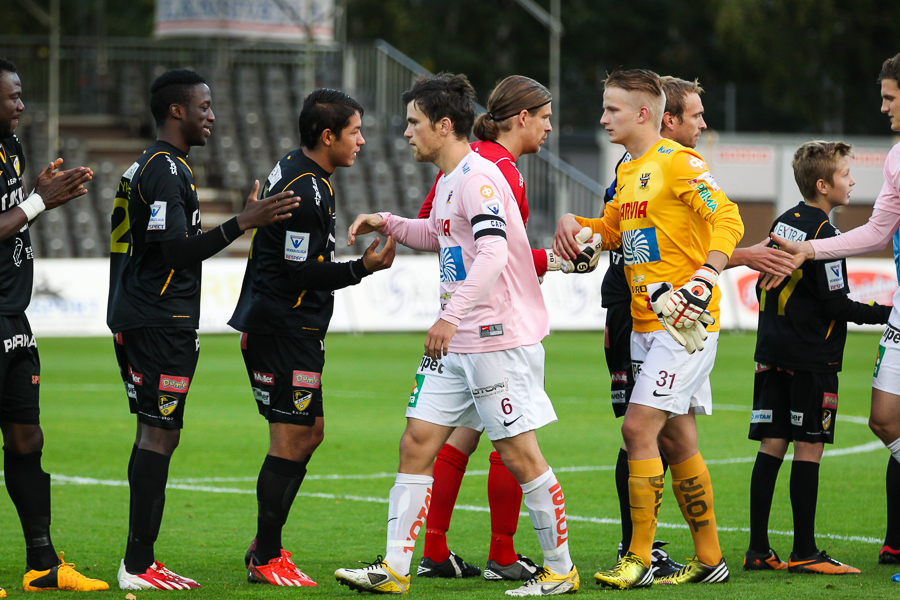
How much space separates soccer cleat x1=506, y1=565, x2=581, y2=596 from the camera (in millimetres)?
5070

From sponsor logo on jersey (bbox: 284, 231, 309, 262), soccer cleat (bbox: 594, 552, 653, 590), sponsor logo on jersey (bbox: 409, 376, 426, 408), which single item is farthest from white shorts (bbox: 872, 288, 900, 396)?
sponsor logo on jersey (bbox: 284, 231, 309, 262)

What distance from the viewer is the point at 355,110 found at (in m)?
5.73

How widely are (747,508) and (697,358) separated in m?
2.43

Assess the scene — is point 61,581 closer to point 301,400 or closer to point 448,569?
point 301,400

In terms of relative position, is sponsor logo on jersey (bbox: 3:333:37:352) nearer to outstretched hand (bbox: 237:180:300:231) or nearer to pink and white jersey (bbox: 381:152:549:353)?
outstretched hand (bbox: 237:180:300:231)

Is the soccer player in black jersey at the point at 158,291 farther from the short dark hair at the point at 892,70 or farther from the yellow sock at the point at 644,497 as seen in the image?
the short dark hair at the point at 892,70

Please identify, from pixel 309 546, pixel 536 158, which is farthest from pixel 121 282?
pixel 536 158

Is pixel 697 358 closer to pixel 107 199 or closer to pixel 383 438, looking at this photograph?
pixel 383 438

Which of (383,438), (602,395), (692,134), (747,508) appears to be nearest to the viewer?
(692,134)

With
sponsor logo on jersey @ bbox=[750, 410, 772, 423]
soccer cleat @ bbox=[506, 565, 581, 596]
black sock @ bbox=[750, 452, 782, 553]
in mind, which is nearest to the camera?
soccer cleat @ bbox=[506, 565, 581, 596]

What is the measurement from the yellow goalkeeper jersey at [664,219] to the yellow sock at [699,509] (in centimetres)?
72

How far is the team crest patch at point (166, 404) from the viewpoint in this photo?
5.36 meters

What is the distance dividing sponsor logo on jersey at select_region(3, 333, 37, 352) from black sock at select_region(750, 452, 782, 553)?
3.64m

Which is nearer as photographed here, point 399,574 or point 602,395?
point 399,574
